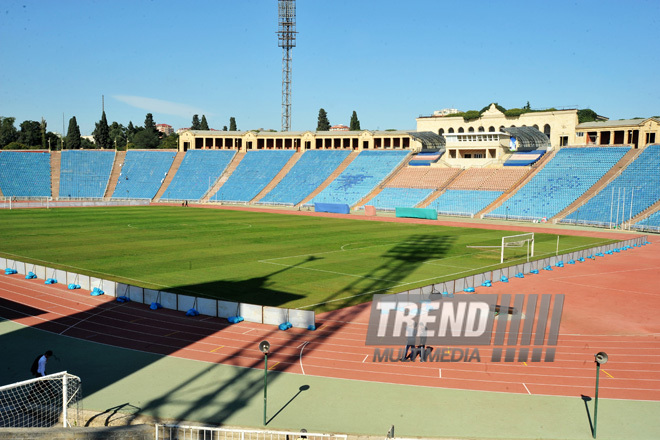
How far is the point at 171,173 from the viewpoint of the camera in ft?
354

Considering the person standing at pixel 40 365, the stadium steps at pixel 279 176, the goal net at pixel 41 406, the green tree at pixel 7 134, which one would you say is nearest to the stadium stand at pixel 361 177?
the stadium steps at pixel 279 176

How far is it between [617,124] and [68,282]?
84799 mm

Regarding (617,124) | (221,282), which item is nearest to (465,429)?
(221,282)

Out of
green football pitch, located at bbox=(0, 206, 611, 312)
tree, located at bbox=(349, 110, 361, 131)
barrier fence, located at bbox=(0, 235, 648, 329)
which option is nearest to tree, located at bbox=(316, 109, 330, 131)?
tree, located at bbox=(349, 110, 361, 131)

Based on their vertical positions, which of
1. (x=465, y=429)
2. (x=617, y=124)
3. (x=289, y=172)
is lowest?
(x=465, y=429)

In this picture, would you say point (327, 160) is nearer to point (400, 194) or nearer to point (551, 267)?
point (400, 194)

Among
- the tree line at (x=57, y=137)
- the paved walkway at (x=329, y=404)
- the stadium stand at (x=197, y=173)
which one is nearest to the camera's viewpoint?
the paved walkway at (x=329, y=404)

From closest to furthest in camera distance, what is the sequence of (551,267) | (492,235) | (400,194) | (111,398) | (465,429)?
(465,429) → (111,398) → (551,267) → (492,235) → (400,194)

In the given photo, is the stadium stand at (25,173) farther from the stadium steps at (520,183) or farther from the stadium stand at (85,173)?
the stadium steps at (520,183)

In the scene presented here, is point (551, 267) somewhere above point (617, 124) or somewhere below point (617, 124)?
below

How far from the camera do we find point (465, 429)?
14.5m

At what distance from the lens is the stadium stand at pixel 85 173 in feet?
328

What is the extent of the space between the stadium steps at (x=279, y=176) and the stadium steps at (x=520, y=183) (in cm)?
3885

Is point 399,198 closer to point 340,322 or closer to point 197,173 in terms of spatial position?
point 197,173
